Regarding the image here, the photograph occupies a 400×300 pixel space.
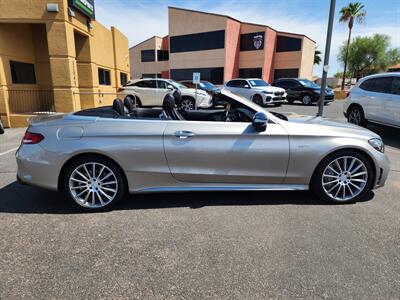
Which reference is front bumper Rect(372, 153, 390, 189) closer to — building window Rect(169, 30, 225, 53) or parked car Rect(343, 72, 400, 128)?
parked car Rect(343, 72, 400, 128)

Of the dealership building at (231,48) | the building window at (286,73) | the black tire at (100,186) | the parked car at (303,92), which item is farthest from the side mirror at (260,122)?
the building window at (286,73)

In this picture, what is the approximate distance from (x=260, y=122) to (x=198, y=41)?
33.5 m

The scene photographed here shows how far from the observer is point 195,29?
34219mm

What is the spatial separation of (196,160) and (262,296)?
1.71 m

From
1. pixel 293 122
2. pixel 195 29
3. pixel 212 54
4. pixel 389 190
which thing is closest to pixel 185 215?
pixel 293 122

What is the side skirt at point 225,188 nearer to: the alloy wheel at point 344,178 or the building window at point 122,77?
the alloy wheel at point 344,178

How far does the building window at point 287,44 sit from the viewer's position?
32844 mm

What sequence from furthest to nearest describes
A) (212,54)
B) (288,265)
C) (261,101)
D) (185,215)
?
1. (212,54)
2. (261,101)
3. (185,215)
4. (288,265)

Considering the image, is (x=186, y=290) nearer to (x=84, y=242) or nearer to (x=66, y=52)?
(x=84, y=242)

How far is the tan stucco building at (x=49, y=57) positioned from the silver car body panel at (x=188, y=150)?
8024 mm

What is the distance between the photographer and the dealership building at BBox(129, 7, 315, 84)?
3222 centimetres

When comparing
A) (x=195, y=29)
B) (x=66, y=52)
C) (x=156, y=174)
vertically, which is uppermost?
(x=195, y=29)

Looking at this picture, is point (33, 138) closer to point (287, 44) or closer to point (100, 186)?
point (100, 186)

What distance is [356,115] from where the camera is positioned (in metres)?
8.92
